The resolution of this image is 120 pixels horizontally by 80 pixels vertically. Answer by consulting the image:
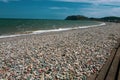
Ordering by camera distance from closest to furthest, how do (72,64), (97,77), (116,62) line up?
(97,77), (72,64), (116,62)

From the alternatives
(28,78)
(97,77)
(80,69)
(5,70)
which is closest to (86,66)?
(80,69)

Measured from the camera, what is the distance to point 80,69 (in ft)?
22.5

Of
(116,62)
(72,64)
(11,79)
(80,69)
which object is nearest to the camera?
(11,79)

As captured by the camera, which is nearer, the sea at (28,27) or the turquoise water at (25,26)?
the sea at (28,27)

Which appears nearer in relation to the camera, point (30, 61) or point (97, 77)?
point (97, 77)

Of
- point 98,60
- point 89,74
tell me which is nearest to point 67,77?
point 89,74

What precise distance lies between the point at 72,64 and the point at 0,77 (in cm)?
273

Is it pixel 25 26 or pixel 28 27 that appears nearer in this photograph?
pixel 28 27

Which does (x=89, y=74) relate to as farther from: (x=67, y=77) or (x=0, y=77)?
(x=0, y=77)

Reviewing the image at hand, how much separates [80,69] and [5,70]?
253cm

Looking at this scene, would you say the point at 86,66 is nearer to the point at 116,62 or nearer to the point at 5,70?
the point at 116,62

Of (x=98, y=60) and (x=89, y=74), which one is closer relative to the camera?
(x=89, y=74)

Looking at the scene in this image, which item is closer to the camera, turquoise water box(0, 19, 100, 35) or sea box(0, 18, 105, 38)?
sea box(0, 18, 105, 38)

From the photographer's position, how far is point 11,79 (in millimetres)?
5762
